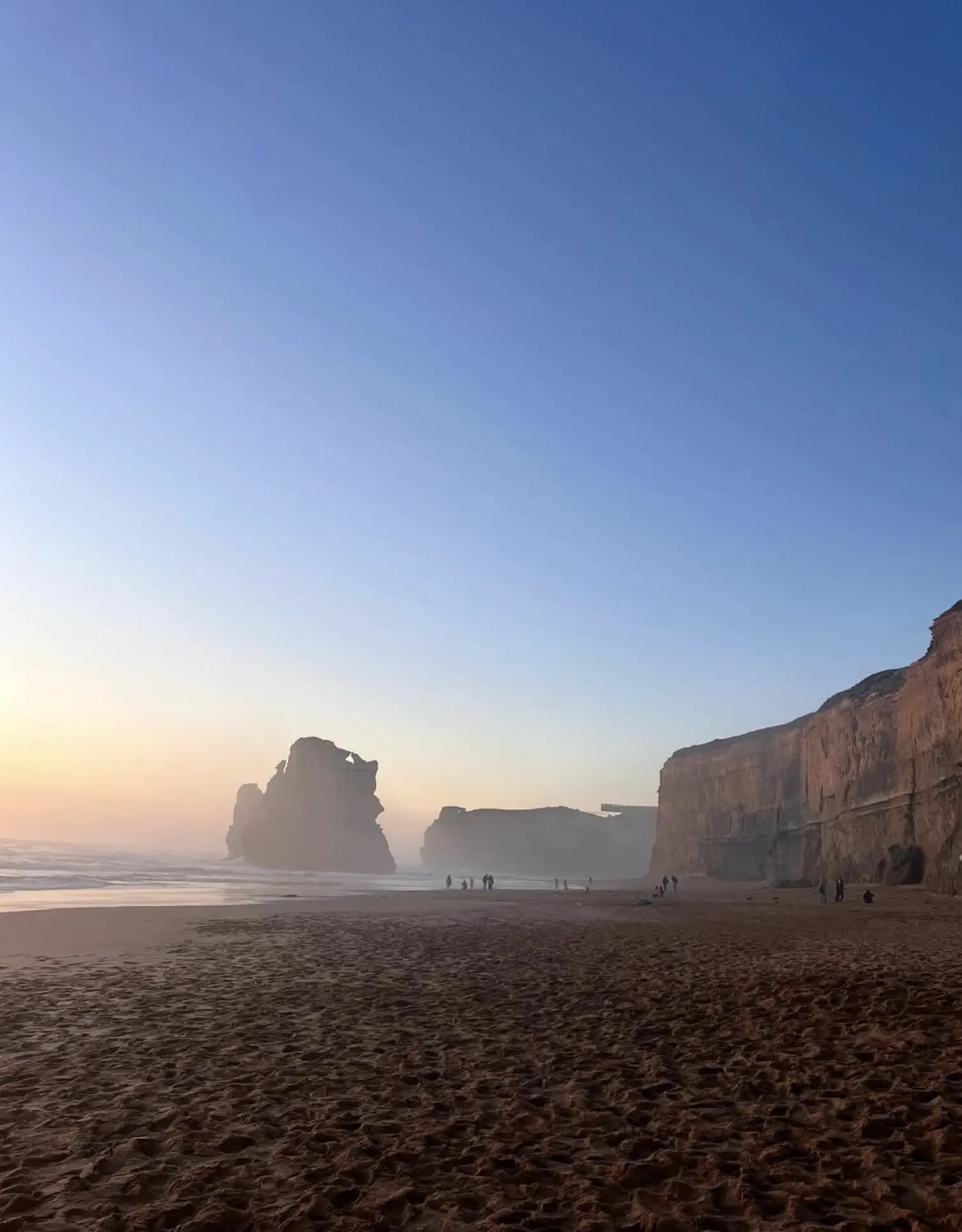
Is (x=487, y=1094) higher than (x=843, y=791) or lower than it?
lower

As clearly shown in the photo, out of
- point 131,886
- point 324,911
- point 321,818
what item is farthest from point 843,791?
point 321,818

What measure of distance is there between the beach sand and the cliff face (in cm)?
2653

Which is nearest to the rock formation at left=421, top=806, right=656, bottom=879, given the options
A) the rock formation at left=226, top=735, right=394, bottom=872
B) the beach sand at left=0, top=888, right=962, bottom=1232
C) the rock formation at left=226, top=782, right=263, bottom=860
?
the rock formation at left=226, top=735, right=394, bottom=872

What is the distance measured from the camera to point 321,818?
409 feet

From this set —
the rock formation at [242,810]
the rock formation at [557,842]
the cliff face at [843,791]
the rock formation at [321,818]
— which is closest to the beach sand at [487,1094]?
the cliff face at [843,791]

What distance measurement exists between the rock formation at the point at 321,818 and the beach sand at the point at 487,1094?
11472 cm

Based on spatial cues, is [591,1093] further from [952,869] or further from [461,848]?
[461,848]

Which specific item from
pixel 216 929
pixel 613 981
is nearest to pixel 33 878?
pixel 216 929

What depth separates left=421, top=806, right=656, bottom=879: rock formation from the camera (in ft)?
512

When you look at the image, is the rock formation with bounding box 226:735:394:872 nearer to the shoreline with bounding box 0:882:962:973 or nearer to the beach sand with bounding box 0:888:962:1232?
the shoreline with bounding box 0:882:962:973

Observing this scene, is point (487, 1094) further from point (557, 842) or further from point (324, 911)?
point (557, 842)

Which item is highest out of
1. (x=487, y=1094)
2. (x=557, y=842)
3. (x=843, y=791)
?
(x=843, y=791)

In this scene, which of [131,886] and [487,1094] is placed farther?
[131,886]

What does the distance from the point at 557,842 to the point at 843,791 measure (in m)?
112
